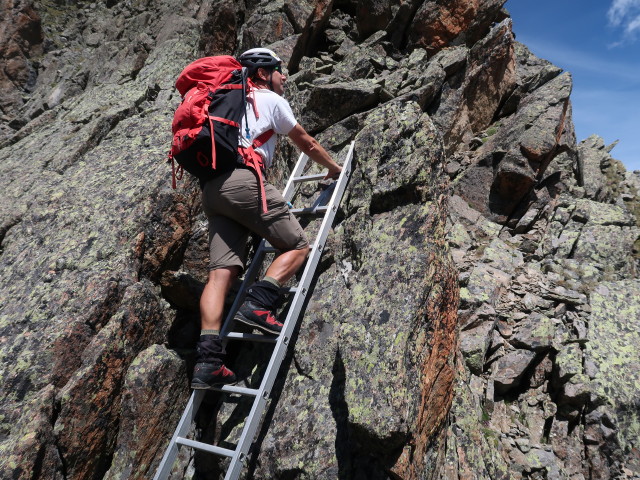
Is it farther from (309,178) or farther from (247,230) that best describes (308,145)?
(247,230)

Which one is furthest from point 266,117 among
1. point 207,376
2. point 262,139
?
point 207,376

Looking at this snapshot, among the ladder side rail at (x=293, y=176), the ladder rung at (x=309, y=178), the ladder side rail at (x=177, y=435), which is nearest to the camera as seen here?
the ladder side rail at (x=177, y=435)

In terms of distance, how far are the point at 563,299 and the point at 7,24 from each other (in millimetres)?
33791

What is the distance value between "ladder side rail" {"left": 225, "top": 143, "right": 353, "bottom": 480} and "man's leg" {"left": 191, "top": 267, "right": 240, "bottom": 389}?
0.61 metres

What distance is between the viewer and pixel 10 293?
24.2 ft

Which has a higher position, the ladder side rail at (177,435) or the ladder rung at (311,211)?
the ladder rung at (311,211)

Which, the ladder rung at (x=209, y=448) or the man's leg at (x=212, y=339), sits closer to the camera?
the ladder rung at (x=209, y=448)

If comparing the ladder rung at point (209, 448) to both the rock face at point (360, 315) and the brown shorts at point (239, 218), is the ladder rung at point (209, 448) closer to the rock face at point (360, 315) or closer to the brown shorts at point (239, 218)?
the rock face at point (360, 315)

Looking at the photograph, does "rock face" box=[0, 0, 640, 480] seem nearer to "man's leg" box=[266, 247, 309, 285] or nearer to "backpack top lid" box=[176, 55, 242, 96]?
"man's leg" box=[266, 247, 309, 285]

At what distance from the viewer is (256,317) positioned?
5.70 metres

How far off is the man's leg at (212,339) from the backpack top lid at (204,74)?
2.60 metres

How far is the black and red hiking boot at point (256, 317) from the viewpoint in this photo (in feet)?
18.7

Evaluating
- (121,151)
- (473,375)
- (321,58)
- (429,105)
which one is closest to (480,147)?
(429,105)

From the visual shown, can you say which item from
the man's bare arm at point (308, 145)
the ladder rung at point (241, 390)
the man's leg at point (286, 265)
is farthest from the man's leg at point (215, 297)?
the man's bare arm at point (308, 145)
